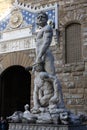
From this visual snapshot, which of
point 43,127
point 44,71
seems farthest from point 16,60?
point 43,127

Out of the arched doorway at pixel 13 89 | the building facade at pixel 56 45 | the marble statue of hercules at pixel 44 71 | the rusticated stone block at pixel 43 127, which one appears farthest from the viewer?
the arched doorway at pixel 13 89

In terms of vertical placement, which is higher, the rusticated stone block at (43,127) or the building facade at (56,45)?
the building facade at (56,45)

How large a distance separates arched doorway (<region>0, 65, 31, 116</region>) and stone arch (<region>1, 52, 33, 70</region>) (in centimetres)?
33

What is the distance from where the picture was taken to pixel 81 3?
13.6 metres

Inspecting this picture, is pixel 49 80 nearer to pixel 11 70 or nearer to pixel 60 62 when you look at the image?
Answer: pixel 60 62

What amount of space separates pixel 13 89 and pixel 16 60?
2754mm

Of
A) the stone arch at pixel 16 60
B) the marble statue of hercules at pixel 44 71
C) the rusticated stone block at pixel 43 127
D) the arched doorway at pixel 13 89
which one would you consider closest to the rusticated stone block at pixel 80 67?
the stone arch at pixel 16 60

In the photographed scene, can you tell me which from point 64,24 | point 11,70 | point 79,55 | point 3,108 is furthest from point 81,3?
point 3,108

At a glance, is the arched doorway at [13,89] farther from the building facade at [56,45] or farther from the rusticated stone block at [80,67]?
the rusticated stone block at [80,67]

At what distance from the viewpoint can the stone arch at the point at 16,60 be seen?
47.8 feet

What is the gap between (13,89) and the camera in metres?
17.2

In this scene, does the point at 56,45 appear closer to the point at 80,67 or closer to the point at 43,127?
the point at 80,67

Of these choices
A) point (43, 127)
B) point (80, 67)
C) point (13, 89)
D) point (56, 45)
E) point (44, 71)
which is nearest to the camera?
point (43, 127)

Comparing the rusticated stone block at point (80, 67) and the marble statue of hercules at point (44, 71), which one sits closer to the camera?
the marble statue of hercules at point (44, 71)
